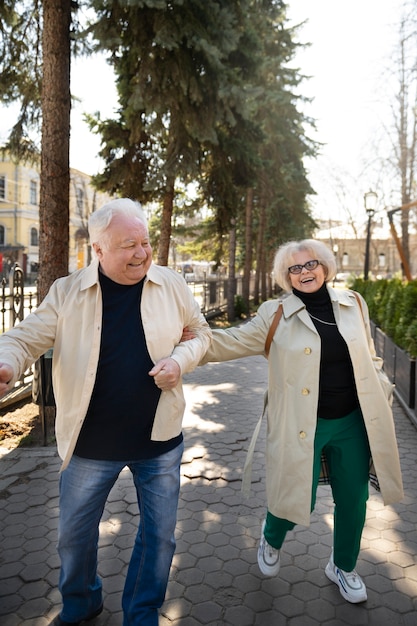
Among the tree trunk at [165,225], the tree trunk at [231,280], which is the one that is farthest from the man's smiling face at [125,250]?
the tree trunk at [231,280]

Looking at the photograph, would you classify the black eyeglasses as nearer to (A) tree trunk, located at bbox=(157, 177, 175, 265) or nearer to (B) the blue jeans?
(B) the blue jeans

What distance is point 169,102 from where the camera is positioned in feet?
24.0

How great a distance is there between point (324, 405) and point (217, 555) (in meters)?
1.34

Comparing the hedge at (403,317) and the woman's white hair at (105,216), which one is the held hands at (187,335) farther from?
the hedge at (403,317)

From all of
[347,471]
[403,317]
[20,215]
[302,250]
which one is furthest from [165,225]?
[20,215]

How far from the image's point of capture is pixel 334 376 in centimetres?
267

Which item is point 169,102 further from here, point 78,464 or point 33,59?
point 78,464

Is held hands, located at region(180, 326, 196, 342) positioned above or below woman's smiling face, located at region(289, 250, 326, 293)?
below

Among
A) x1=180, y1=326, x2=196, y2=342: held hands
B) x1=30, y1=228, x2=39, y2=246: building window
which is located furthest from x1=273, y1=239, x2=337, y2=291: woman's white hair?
x1=30, y1=228, x2=39, y2=246: building window

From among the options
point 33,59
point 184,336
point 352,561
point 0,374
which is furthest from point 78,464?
point 33,59

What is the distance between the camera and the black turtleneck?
104 inches

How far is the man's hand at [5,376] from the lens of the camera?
73.8 inches

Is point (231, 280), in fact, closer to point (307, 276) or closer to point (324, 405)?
point (307, 276)

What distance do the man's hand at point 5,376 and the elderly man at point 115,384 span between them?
0.14 metres
